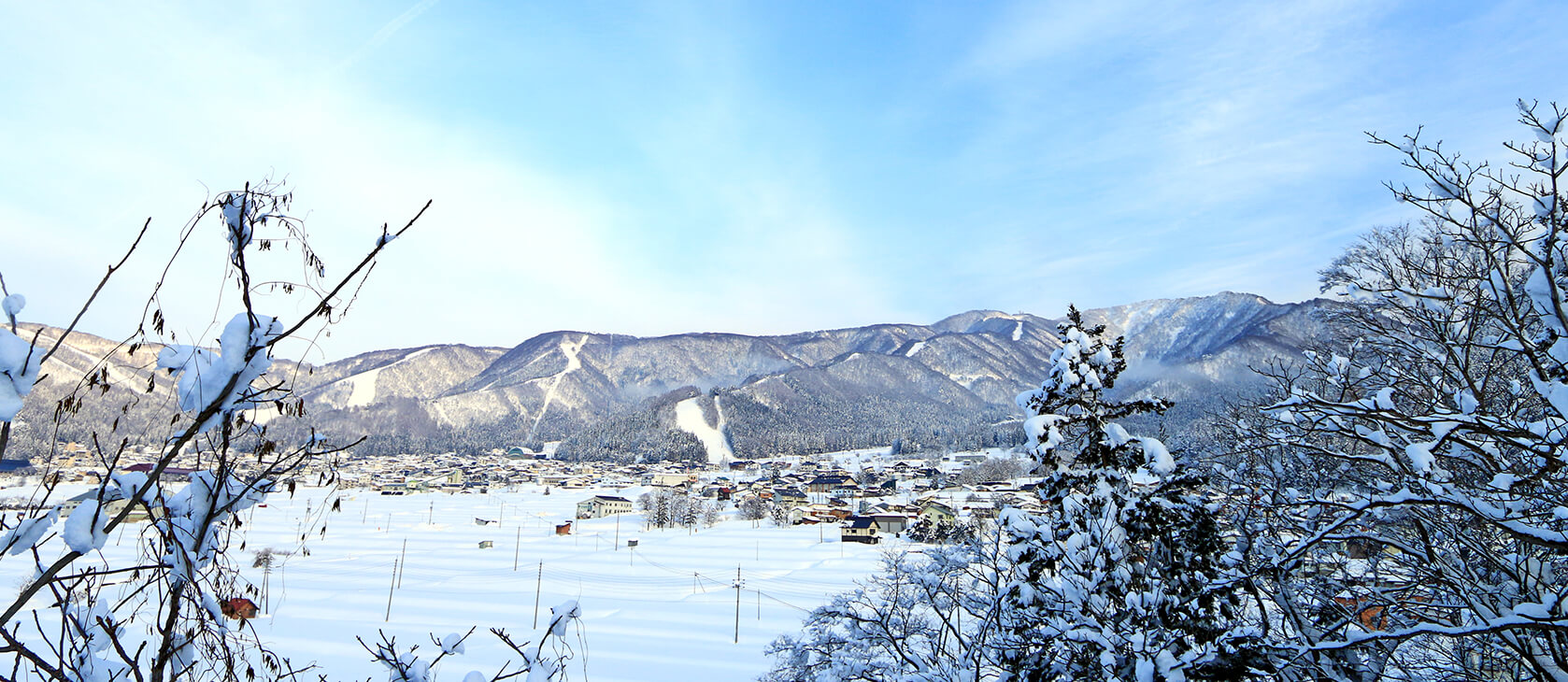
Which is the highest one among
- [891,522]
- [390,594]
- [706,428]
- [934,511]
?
[706,428]

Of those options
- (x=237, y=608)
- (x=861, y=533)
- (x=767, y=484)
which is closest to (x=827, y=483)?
(x=767, y=484)

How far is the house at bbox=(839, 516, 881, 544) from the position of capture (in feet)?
130

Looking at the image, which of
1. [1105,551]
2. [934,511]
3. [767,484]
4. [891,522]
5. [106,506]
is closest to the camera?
[106,506]

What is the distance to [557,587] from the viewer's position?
27203 mm

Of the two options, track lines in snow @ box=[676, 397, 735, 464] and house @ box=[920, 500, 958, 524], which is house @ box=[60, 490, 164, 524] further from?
track lines in snow @ box=[676, 397, 735, 464]

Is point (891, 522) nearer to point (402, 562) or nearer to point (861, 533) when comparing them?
point (861, 533)

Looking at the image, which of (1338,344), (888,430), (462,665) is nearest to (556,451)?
(888,430)

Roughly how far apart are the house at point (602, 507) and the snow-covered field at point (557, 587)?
449 centimetres

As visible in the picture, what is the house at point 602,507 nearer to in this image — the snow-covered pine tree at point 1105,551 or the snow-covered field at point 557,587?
the snow-covered field at point 557,587

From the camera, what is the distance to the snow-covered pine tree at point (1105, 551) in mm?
4477

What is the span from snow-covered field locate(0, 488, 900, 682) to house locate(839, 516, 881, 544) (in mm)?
806

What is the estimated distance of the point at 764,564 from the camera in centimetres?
3253

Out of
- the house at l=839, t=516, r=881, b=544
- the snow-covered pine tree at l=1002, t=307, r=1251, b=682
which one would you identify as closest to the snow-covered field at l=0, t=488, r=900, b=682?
the house at l=839, t=516, r=881, b=544

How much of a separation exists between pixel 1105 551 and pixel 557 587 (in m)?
24.7
